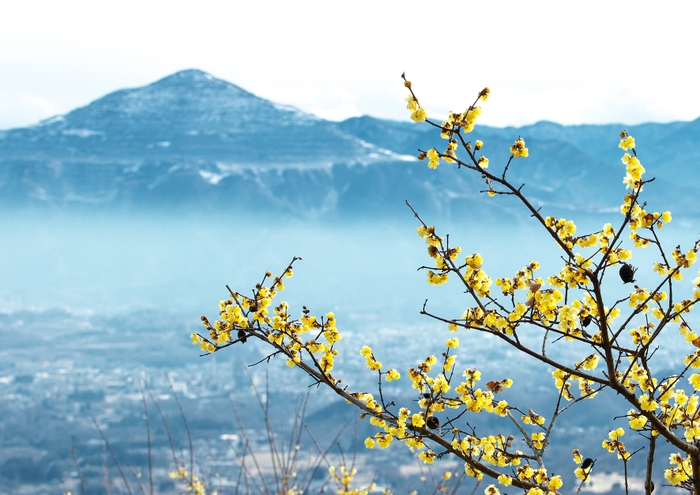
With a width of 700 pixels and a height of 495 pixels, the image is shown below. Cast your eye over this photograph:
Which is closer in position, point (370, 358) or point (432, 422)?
point (432, 422)

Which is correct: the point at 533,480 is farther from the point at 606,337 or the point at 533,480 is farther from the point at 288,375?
the point at 288,375

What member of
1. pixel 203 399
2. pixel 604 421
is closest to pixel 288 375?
pixel 203 399

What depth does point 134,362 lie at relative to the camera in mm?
177125

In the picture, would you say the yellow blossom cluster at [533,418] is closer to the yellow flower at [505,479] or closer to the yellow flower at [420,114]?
the yellow flower at [505,479]

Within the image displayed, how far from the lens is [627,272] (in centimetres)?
325

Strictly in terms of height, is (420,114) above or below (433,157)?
above

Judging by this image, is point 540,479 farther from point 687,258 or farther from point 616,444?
point 687,258

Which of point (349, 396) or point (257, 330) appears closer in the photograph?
point (349, 396)

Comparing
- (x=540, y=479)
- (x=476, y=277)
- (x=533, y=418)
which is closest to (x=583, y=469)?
(x=533, y=418)

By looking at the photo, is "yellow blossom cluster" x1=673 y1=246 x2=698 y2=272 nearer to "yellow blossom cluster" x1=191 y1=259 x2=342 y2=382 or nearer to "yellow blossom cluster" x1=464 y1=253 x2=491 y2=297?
"yellow blossom cluster" x1=464 y1=253 x2=491 y2=297

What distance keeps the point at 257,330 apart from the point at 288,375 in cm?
16445

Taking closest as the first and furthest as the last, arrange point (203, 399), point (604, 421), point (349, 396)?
point (349, 396) < point (604, 421) < point (203, 399)

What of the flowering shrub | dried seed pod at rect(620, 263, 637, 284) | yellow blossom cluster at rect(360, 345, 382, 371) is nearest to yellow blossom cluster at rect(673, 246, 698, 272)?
the flowering shrub

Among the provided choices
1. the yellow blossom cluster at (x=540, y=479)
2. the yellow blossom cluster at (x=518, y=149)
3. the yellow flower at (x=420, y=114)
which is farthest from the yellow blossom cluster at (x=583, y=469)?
the yellow flower at (x=420, y=114)
